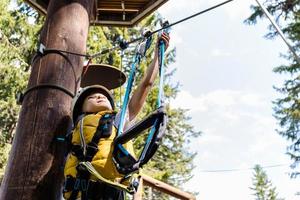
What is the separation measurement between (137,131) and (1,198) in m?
0.70

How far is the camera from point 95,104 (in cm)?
195

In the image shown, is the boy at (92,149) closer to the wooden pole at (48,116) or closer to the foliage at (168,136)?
the wooden pole at (48,116)

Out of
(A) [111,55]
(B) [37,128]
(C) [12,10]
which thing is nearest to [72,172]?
(B) [37,128]

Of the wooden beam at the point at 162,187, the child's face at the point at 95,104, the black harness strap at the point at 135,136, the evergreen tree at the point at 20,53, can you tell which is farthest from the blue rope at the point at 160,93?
the evergreen tree at the point at 20,53

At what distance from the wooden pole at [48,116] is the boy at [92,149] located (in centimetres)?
9

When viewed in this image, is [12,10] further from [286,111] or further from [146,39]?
[286,111]

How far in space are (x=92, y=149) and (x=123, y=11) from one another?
2385 mm

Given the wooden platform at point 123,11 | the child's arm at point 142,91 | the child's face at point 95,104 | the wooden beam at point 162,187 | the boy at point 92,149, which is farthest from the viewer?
the wooden beam at point 162,187

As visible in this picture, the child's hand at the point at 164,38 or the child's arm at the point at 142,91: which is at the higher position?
the child's hand at the point at 164,38

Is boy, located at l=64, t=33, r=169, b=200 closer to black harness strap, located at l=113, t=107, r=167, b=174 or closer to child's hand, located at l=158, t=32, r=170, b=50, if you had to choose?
black harness strap, located at l=113, t=107, r=167, b=174

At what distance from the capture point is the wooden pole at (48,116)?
159cm

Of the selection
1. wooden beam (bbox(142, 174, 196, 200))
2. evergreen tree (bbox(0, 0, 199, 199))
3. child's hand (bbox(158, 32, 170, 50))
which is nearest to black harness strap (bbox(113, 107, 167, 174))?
child's hand (bbox(158, 32, 170, 50))

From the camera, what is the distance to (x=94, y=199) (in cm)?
151

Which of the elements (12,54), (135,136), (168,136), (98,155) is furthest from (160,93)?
(168,136)
